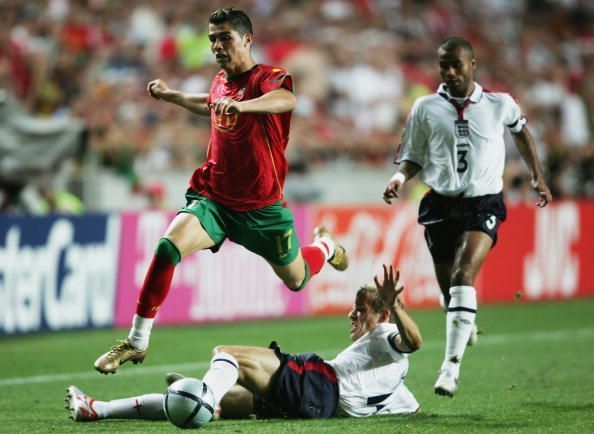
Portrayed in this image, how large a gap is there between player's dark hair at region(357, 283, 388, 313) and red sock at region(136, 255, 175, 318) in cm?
117

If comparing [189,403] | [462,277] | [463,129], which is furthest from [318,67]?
[189,403]

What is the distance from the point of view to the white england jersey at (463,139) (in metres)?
7.60

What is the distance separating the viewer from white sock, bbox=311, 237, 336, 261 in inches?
322

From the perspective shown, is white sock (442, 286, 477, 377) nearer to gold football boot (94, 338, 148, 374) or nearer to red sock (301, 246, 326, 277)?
red sock (301, 246, 326, 277)

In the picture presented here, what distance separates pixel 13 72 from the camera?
13695 millimetres

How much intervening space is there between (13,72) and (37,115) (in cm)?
62

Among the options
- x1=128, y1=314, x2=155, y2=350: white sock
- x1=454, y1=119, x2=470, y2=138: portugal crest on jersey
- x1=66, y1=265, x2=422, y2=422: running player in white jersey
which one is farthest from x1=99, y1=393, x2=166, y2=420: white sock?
x1=454, y1=119, x2=470, y2=138: portugal crest on jersey

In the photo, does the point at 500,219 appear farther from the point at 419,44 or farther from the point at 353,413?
the point at 419,44

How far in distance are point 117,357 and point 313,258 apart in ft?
6.32

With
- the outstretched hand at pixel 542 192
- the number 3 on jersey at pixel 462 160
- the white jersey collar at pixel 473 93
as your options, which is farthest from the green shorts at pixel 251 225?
the outstretched hand at pixel 542 192

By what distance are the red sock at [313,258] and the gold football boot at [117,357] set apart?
161cm

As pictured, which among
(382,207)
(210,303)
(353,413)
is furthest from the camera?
(382,207)

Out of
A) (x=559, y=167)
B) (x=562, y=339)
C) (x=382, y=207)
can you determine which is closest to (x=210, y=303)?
(x=382, y=207)

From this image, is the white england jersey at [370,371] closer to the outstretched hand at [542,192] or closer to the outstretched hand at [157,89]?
the outstretched hand at [542,192]
